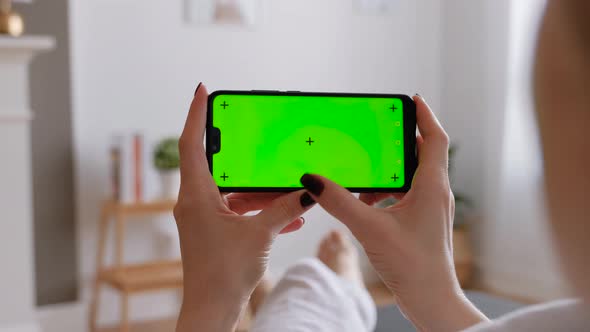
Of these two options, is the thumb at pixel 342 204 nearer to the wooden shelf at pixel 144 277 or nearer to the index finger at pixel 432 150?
the index finger at pixel 432 150

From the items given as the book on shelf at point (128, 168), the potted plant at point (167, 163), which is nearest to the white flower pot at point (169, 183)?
the potted plant at point (167, 163)

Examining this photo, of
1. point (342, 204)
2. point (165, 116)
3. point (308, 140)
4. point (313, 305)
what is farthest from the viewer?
point (165, 116)

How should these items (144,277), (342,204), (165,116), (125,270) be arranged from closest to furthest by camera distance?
(342,204)
(144,277)
(125,270)
(165,116)

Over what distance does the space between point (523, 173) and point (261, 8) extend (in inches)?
56.1

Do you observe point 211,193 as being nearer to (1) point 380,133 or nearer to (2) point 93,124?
(1) point 380,133

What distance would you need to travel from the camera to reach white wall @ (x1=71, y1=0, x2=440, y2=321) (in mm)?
2859

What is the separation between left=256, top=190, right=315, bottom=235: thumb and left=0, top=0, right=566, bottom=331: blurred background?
1888 mm

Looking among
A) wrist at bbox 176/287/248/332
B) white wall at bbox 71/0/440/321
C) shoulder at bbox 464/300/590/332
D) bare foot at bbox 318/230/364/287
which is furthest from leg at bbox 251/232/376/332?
white wall at bbox 71/0/440/321

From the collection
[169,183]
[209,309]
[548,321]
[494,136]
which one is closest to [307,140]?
[209,309]

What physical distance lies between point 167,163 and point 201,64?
0.54 metres

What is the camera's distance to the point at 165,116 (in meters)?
3.05

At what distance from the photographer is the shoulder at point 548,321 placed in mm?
559

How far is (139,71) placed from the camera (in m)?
2.97

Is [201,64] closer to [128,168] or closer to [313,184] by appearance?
[128,168]
